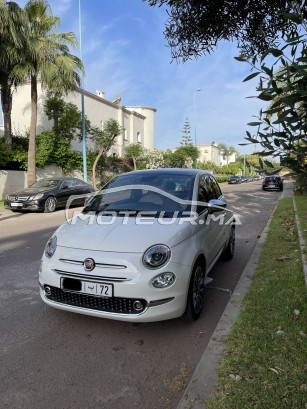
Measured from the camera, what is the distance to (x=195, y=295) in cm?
384

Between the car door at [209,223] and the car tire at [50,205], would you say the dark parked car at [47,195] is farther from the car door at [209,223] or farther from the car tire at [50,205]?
the car door at [209,223]

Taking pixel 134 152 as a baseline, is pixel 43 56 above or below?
above

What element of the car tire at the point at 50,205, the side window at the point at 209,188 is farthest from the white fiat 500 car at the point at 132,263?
the car tire at the point at 50,205

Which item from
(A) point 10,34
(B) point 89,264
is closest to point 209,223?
(B) point 89,264

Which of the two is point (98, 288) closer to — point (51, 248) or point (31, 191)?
point (51, 248)

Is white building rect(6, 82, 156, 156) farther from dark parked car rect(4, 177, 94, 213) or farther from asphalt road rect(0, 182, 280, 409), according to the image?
asphalt road rect(0, 182, 280, 409)

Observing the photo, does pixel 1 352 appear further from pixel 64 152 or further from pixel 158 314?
pixel 64 152

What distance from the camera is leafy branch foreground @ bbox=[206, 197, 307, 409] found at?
2.44 meters

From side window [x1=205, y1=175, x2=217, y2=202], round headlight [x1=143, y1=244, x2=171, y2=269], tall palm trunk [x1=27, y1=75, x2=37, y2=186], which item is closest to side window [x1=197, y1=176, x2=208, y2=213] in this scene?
side window [x1=205, y1=175, x2=217, y2=202]

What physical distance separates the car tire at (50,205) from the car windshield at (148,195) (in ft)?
29.4

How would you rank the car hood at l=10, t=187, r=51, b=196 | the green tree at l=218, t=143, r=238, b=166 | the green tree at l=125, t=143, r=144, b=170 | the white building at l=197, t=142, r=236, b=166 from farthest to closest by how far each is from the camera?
the green tree at l=218, t=143, r=238, b=166 < the white building at l=197, t=142, r=236, b=166 < the green tree at l=125, t=143, r=144, b=170 < the car hood at l=10, t=187, r=51, b=196

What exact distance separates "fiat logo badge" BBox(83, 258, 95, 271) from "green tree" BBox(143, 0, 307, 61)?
98.1 inches

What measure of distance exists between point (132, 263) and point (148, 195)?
158 centimetres

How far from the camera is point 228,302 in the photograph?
4.33 m
